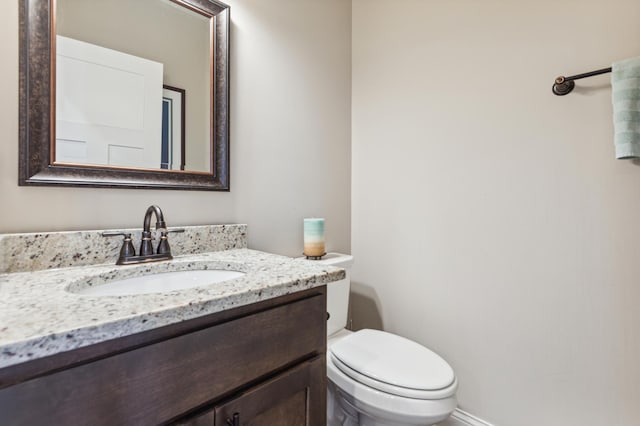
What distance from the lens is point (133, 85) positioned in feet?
3.31

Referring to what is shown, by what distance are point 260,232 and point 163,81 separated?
2.25 feet

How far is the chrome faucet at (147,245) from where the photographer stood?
0.89 m

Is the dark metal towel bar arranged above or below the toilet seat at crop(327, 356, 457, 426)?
above

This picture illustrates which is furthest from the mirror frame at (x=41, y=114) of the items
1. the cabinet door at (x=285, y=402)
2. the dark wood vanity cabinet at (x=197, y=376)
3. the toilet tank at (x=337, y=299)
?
the toilet tank at (x=337, y=299)

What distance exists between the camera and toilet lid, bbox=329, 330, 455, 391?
3.17 feet

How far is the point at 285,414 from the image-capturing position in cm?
68

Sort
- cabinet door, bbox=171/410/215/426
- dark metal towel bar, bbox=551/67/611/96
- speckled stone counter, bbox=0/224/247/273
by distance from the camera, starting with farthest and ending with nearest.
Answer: dark metal towel bar, bbox=551/67/611/96
speckled stone counter, bbox=0/224/247/273
cabinet door, bbox=171/410/215/426

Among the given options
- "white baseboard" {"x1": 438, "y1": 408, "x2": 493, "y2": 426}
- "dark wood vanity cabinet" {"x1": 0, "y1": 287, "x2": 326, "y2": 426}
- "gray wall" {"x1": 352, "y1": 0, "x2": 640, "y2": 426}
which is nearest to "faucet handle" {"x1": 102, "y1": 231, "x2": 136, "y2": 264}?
"dark wood vanity cabinet" {"x1": 0, "y1": 287, "x2": 326, "y2": 426}

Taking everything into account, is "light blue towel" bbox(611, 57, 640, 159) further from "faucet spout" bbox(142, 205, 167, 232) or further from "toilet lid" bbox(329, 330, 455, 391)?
"faucet spout" bbox(142, 205, 167, 232)

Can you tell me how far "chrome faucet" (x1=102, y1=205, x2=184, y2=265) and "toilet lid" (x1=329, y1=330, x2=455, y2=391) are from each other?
0.71 metres

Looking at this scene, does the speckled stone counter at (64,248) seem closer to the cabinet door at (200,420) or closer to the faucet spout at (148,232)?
the faucet spout at (148,232)

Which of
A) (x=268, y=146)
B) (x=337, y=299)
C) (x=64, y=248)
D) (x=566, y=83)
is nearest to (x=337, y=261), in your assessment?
(x=337, y=299)

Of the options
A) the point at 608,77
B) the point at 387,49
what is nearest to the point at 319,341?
the point at 608,77

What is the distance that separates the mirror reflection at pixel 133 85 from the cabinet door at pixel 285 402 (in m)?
0.81
